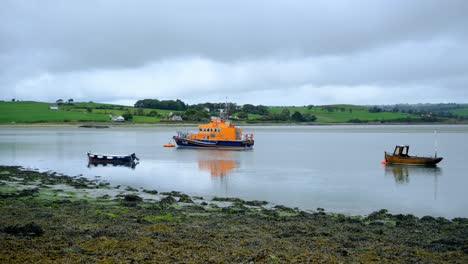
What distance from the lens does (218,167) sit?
3028cm

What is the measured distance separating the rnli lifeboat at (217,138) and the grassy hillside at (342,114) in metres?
85.2

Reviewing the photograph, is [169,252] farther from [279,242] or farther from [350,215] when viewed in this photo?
[350,215]

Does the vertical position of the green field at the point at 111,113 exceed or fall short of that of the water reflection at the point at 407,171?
it exceeds it

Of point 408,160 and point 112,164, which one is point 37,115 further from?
point 408,160

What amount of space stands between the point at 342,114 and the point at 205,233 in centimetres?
13006

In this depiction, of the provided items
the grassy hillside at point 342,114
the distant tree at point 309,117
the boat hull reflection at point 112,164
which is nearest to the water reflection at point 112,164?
the boat hull reflection at point 112,164

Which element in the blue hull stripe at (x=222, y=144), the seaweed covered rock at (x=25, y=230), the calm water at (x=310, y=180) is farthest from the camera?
the blue hull stripe at (x=222, y=144)

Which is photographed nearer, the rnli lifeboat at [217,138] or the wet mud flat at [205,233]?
the wet mud flat at [205,233]

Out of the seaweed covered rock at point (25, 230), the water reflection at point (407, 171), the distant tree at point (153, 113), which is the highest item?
the distant tree at point (153, 113)

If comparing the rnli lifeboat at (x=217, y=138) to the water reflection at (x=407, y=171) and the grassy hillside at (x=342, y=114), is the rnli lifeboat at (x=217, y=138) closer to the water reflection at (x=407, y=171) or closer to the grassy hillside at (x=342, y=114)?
the water reflection at (x=407, y=171)

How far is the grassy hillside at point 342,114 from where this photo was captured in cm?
12988

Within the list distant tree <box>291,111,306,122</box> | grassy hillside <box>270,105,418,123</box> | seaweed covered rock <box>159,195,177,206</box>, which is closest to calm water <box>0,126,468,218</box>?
seaweed covered rock <box>159,195,177,206</box>

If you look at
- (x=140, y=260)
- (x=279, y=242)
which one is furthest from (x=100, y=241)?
(x=279, y=242)

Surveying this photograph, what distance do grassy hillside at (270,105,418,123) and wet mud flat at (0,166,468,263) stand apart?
118m
